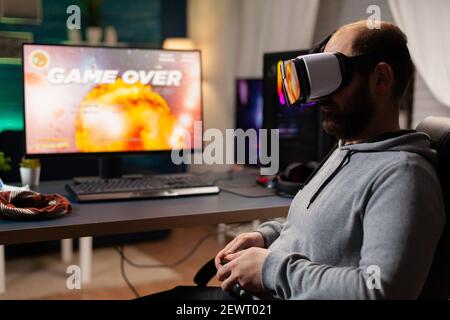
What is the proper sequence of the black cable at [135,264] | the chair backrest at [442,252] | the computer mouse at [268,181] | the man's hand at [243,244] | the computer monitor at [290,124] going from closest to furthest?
1. the chair backrest at [442,252]
2. the man's hand at [243,244]
3. the computer mouse at [268,181]
4. the computer monitor at [290,124]
5. the black cable at [135,264]

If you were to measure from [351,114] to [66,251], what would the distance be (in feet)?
8.76

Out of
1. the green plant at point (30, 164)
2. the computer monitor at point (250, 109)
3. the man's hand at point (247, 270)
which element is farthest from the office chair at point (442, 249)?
the green plant at point (30, 164)

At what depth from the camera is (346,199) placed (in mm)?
1066

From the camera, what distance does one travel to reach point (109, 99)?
1.92m

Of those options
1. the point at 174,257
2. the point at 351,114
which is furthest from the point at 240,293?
the point at 174,257

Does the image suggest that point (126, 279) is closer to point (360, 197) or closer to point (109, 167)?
point (109, 167)

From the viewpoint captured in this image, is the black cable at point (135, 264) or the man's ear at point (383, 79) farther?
the black cable at point (135, 264)

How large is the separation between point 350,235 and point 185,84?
3.79 ft

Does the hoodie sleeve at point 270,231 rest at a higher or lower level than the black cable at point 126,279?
higher

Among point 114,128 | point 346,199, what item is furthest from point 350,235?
point 114,128

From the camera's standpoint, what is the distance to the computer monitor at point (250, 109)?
2322 mm

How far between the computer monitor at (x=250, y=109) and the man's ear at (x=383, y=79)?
1.18 m

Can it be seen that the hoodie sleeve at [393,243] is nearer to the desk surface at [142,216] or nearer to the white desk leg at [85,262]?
the desk surface at [142,216]
